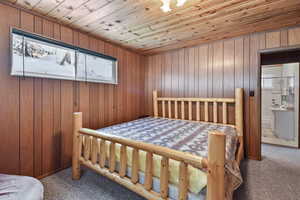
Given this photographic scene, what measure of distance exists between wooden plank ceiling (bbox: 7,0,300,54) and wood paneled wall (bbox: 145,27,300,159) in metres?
0.18

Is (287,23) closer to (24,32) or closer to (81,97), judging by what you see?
(81,97)

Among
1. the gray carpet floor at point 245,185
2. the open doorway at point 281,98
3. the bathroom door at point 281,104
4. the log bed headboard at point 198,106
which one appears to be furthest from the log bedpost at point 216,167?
the bathroom door at point 281,104

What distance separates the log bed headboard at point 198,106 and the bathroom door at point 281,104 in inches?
68.4

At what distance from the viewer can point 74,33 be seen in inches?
84.4

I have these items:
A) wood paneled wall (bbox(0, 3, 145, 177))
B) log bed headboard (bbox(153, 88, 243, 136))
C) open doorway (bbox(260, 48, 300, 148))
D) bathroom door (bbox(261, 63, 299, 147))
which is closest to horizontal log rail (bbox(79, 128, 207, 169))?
wood paneled wall (bbox(0, 3, 145, 177))

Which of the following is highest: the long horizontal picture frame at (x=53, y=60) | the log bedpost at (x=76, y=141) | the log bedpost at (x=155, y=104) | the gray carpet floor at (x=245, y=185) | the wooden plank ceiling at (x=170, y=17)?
the wooden plank ceiling at (x=170, y=17)

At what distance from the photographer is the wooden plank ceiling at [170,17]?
5.14 ft

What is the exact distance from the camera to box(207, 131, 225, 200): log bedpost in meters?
0.85

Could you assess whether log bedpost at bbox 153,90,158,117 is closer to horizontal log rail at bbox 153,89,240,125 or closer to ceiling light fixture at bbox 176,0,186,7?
horizontal log rail at bbox 153,89,240,125

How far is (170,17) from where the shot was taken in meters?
1.84

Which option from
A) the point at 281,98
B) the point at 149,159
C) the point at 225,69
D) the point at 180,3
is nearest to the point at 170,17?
the point at 180,3

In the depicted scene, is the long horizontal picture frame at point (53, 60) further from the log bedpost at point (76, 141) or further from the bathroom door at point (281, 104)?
the bathroom door at point (281, 104)

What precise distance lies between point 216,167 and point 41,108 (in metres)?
2.07

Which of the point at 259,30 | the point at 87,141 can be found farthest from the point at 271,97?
the point at 87,141
